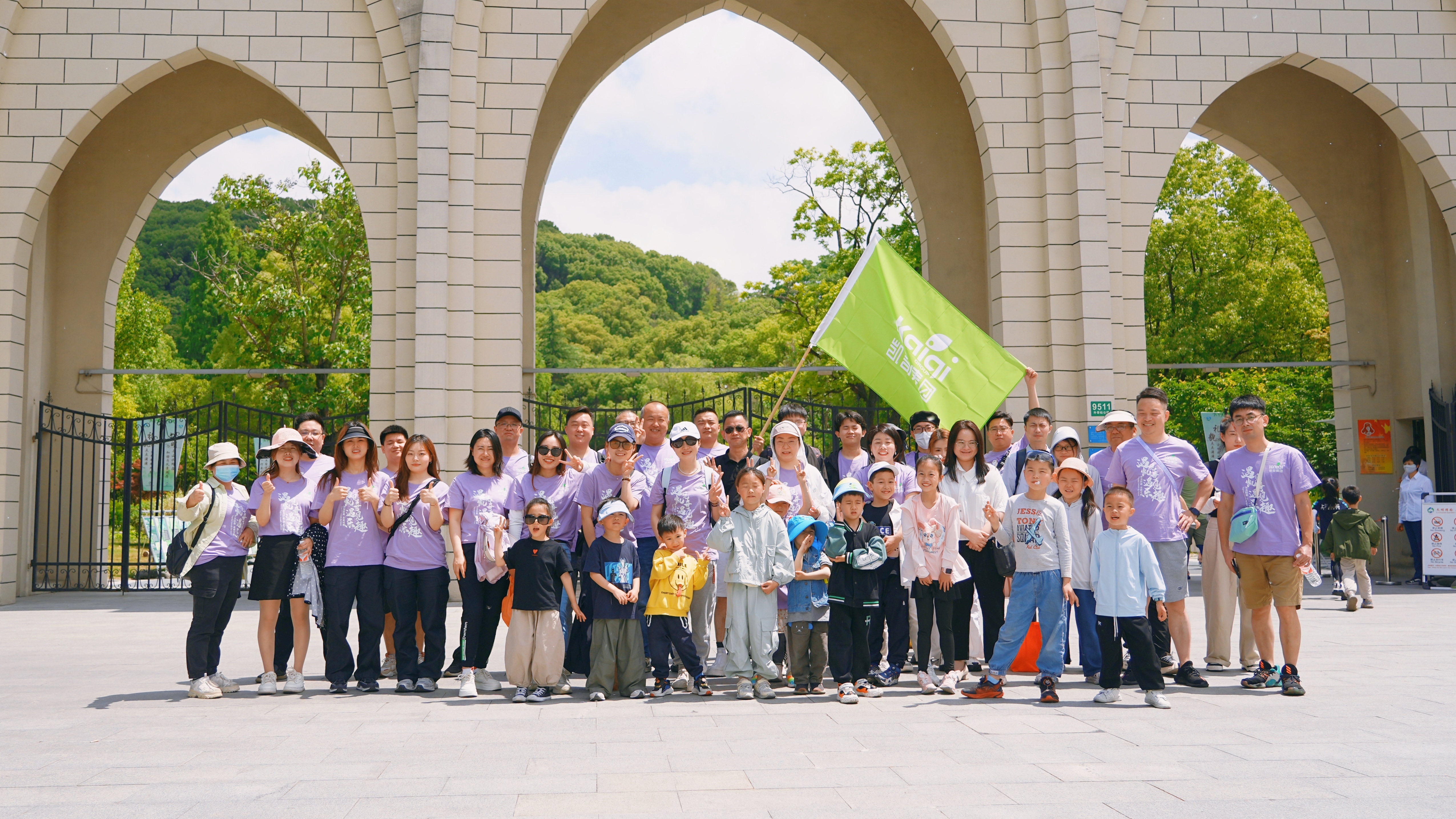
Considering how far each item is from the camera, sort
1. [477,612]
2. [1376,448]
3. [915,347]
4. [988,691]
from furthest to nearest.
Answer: [1376,448] < [915,347] < [477,612] < [988,691]

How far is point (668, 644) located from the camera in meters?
7.12

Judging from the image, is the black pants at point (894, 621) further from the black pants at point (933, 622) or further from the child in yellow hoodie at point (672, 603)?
the child in yellow hoodie at point (672, 603)

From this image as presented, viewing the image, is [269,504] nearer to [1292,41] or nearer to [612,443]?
[612,443]

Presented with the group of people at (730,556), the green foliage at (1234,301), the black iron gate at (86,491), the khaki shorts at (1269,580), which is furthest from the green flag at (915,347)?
the green foliage at (1234,301)

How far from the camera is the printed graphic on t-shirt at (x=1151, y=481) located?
282 inches

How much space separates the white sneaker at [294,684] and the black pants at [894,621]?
377cm

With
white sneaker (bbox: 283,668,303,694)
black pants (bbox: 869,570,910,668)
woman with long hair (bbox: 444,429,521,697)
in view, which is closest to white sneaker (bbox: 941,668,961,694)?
black pants (bbox: 869,570,910,668)

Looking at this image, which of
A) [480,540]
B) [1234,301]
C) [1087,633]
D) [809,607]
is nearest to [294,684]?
[480,540]

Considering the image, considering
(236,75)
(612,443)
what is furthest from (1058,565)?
(236,75)

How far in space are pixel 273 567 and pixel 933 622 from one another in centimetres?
436

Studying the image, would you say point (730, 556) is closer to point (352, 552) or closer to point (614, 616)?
point (614, 616)

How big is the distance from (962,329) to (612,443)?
9.95 ft

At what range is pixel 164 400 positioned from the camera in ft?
118

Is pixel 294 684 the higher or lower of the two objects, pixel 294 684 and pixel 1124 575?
→ the lower
